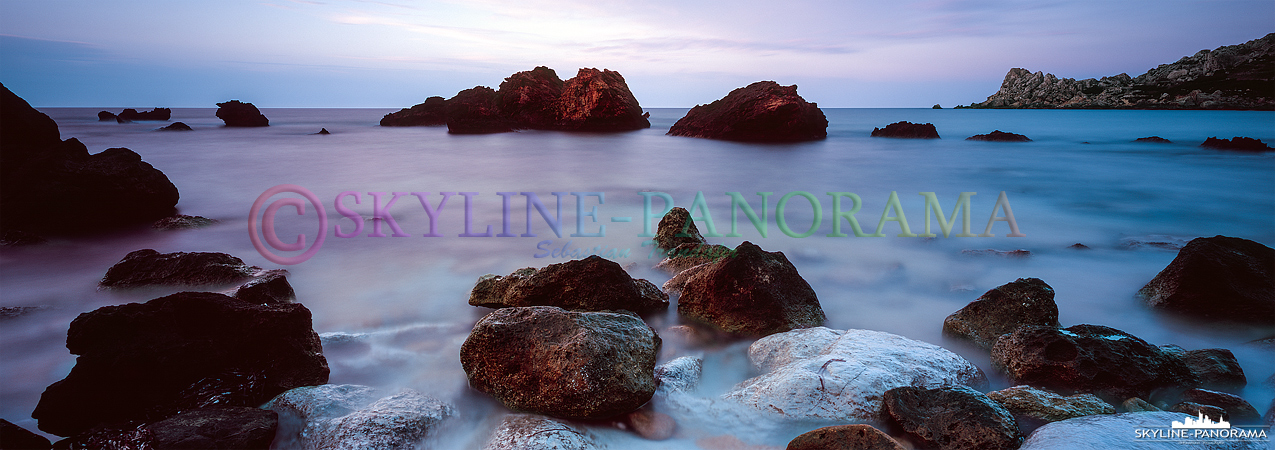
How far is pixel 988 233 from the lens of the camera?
23.5 ft

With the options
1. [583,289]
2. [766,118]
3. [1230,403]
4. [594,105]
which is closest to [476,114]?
[594,105]

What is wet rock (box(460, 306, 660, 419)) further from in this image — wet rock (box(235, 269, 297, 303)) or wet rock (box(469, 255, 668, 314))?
wet rock (box(235, 269, 297, 303))

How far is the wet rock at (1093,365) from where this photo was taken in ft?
9.64

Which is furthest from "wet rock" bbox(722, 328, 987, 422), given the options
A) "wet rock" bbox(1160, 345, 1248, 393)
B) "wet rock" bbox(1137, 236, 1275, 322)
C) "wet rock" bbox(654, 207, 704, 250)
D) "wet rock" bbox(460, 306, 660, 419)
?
"wet rock" bbox(1137, 236, 1275, 322)

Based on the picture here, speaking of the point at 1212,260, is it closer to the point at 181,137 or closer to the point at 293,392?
the point at 293,392

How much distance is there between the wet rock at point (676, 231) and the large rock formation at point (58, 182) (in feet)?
20.5

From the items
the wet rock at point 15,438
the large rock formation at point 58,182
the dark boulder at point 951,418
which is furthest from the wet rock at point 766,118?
the wet rock at point 15,438

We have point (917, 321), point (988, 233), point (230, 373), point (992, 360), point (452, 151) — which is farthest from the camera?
point (452, 151)

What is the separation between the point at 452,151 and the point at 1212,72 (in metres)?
71.3

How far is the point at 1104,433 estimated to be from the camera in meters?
2.30

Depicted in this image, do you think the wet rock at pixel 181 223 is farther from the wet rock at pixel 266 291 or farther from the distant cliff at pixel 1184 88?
the distant cliff at pixel 1184 88

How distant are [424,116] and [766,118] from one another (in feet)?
71.3

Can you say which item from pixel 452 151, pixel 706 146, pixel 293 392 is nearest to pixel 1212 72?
pixel 706 146

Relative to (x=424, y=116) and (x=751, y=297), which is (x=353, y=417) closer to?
(x=751, y=297)
